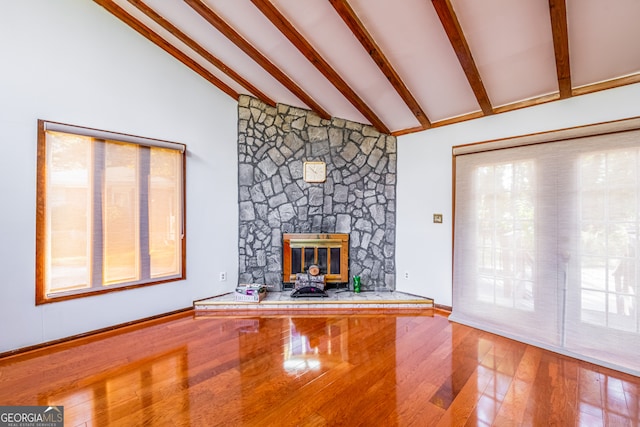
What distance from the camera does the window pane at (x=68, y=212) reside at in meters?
2.57

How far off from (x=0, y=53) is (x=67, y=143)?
79 centimetres

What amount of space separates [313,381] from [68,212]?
2758 millimetres

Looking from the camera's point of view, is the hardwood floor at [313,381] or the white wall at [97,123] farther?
the white wall at [97,123]

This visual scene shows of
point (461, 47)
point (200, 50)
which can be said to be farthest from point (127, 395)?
point (461, 47)

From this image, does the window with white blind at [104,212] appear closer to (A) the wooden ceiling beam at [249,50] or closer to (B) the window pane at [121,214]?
(B) the window pane at [121,214]

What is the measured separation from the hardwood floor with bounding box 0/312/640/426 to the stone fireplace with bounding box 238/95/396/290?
1.21 meters

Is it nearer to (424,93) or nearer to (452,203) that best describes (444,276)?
(452,203)

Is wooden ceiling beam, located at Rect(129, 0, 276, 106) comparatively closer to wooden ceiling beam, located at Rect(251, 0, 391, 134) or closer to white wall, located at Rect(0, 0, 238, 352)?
white wall, located at Rect(0, 0, 238, 352)

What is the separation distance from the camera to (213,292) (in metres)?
3.67

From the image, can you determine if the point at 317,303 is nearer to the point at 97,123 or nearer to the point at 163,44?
the point at 97,123

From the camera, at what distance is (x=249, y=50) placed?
9.34 ft

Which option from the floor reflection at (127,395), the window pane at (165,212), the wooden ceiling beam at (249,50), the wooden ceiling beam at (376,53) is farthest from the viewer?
the window pane at (165,212)

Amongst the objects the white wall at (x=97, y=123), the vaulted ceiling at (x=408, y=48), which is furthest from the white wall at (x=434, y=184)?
the white wall at (x=97, y=123)

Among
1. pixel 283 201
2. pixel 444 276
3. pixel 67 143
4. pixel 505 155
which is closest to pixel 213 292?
pixel 283 201
